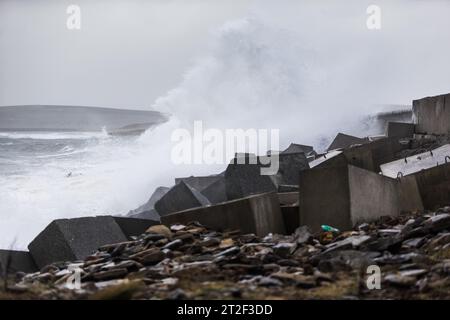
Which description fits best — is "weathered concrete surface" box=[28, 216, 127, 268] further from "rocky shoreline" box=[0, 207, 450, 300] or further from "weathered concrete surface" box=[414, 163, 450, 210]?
"weathered concrete surface" box=[414, 163, 450, 210]

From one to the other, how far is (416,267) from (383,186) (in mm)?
2173

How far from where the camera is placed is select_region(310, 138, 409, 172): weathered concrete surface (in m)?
9.16

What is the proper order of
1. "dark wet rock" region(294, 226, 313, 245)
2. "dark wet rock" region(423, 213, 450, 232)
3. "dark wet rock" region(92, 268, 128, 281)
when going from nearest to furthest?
"dark wet rock" region(92, 268, 128, 281) < "dark wet rock" region(423, 213, 450, 232) < "dark wet rock" region(294, 226, 313, 245)

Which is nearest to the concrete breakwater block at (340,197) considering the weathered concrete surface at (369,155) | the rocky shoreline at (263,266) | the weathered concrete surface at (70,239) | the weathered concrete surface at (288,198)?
the rocky shoreline at (263,266)

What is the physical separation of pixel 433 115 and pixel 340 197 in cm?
395

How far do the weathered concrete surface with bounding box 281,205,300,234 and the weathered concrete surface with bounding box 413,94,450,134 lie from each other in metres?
3.31

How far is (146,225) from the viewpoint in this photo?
308 inches

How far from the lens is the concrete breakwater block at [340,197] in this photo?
265 inches

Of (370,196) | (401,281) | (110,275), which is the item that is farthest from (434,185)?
(110,275)

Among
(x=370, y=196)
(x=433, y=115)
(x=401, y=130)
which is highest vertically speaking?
(x=433, y=115)

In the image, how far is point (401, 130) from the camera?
11117 mm

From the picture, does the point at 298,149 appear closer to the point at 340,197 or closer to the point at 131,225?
the point at 131,225

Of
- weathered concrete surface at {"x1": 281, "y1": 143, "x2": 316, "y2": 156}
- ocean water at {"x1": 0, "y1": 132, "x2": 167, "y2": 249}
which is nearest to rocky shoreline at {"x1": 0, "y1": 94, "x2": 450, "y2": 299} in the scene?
weathered concrete surface at {"x1": 281, "y1": 143, "x2": 316, "y2": 156}
